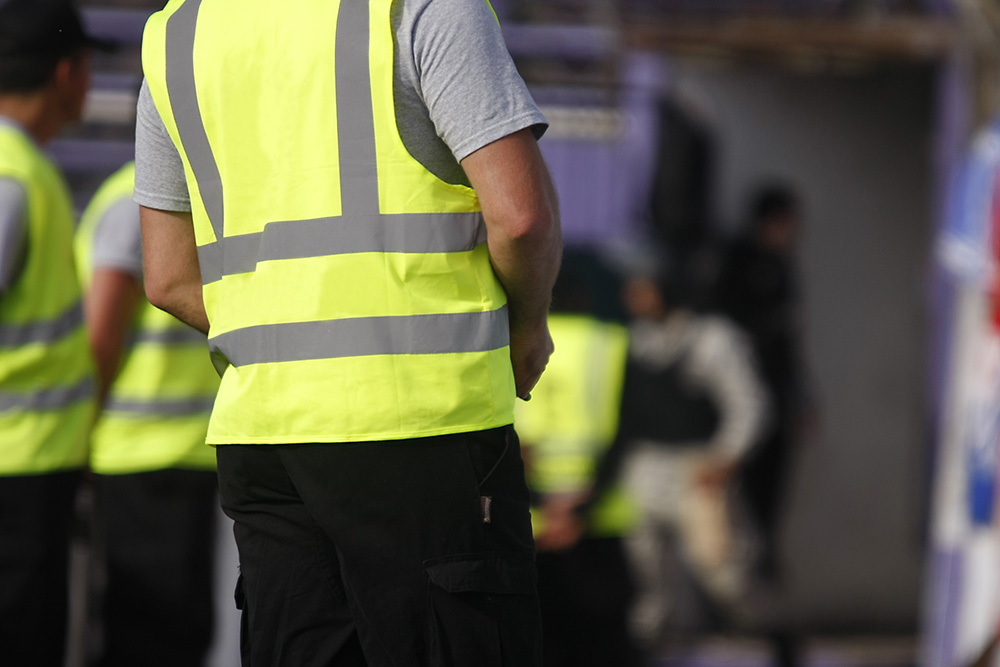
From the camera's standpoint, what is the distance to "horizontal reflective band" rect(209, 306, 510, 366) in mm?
1727

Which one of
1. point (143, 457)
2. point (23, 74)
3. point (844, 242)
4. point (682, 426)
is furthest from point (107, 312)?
point (844, 242)

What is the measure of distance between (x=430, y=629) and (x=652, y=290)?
15.4ft

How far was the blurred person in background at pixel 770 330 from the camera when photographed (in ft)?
22.8

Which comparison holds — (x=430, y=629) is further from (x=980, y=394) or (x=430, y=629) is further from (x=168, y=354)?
(x=980, y=394)

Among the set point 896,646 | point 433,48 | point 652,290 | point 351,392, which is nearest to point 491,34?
point 433,48

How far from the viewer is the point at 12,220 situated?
2637mm

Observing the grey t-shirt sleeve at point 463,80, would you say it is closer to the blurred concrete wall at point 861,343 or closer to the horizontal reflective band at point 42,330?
the horizontal reflective band at point 42,330

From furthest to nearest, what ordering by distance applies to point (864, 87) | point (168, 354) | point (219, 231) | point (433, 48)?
1. point (864, 87)
2. point (168, 354)
3. point (219, 231)
4. point (433, 48)

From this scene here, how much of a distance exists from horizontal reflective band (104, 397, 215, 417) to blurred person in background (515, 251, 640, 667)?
1290 mm

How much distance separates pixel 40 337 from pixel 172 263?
87cm

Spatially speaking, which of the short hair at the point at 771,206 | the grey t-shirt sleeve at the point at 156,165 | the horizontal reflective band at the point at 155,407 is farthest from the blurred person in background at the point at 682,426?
the grey t-shirt sleeve at the point at 156,165

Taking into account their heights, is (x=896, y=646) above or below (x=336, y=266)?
below

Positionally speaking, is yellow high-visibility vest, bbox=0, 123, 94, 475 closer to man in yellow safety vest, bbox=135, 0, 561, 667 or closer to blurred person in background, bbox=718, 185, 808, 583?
man in yellow safety vest, bbox=135, 0, 561, 667

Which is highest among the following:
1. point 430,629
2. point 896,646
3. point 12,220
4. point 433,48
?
point 433,48
